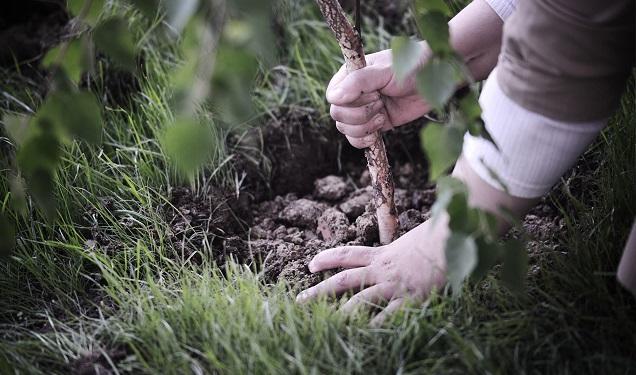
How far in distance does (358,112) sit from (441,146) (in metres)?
0.53

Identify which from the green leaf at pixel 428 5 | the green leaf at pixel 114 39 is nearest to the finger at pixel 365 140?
the green leaf at pixel 428 5

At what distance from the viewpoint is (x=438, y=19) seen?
95cm

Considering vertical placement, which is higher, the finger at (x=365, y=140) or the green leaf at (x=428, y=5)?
the green leaf at (x=428, y=5)

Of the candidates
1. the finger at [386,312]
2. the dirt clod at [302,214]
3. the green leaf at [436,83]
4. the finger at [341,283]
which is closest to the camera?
the green leaf at [436,83]

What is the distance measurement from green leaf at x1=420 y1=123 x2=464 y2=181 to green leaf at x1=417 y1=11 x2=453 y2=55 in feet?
0.36

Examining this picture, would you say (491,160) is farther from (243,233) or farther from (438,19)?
(243,233)

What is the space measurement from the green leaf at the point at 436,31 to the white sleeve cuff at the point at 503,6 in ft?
1.91

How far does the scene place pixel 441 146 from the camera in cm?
96

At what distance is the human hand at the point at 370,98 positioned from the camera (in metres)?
1.45

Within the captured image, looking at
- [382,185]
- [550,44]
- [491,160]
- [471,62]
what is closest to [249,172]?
[382,185]

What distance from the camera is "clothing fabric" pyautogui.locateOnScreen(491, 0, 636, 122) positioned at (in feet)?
3.50

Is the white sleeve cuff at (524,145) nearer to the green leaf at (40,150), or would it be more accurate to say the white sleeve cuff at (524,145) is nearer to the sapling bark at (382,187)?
the sapling bark at (382,187)

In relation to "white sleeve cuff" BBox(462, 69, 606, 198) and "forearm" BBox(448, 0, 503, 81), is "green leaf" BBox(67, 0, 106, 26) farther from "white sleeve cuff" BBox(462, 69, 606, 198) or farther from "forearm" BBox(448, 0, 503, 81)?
"forearm" BBox(448, 0, 503, 81)

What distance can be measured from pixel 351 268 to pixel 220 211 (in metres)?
0.40
